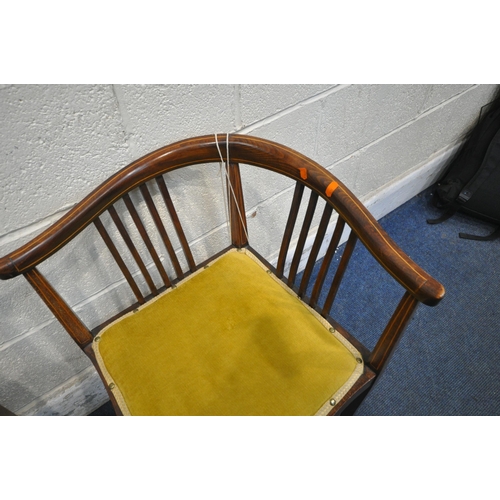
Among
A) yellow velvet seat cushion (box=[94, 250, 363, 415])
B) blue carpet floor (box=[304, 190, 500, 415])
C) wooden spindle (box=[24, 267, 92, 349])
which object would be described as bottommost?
blue carpet floor (box=[304, 190, 500, 415])

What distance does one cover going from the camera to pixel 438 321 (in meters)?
1.47

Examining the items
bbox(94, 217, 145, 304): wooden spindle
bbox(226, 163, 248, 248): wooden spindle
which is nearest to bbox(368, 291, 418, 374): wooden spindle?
bbox(226, 163, 248, 248): wooden spindle

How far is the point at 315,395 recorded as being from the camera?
77 cm

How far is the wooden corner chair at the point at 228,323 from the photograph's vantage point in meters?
0.71

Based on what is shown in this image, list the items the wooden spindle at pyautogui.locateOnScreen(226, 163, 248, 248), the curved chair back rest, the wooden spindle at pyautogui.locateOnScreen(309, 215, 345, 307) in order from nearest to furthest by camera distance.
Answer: the curved chair back rest
the wooden spindle at pyautogui.locateOnScreen(309, 215, 345, 307)
the wooden spindle at pyautogui.locateOnScreen(226, 163, 248, 248)

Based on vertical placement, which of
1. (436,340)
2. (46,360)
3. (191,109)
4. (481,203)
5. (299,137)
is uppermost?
(191,109)

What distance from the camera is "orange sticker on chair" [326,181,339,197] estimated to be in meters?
0.69

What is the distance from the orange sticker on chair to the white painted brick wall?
0.34m

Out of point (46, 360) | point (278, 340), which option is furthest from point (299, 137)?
point (46, 360)

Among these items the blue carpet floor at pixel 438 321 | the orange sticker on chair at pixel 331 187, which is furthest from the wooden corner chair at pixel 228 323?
the blue carpet floor at pixel 438 321

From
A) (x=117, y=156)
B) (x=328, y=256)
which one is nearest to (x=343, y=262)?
(x=328, y=256)

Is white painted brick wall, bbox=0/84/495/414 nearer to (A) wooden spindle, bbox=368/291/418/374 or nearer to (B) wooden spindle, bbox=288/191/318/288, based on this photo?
(B) wooden spindle, bbox=288/191/318/288

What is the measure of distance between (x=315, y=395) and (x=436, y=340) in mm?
888
